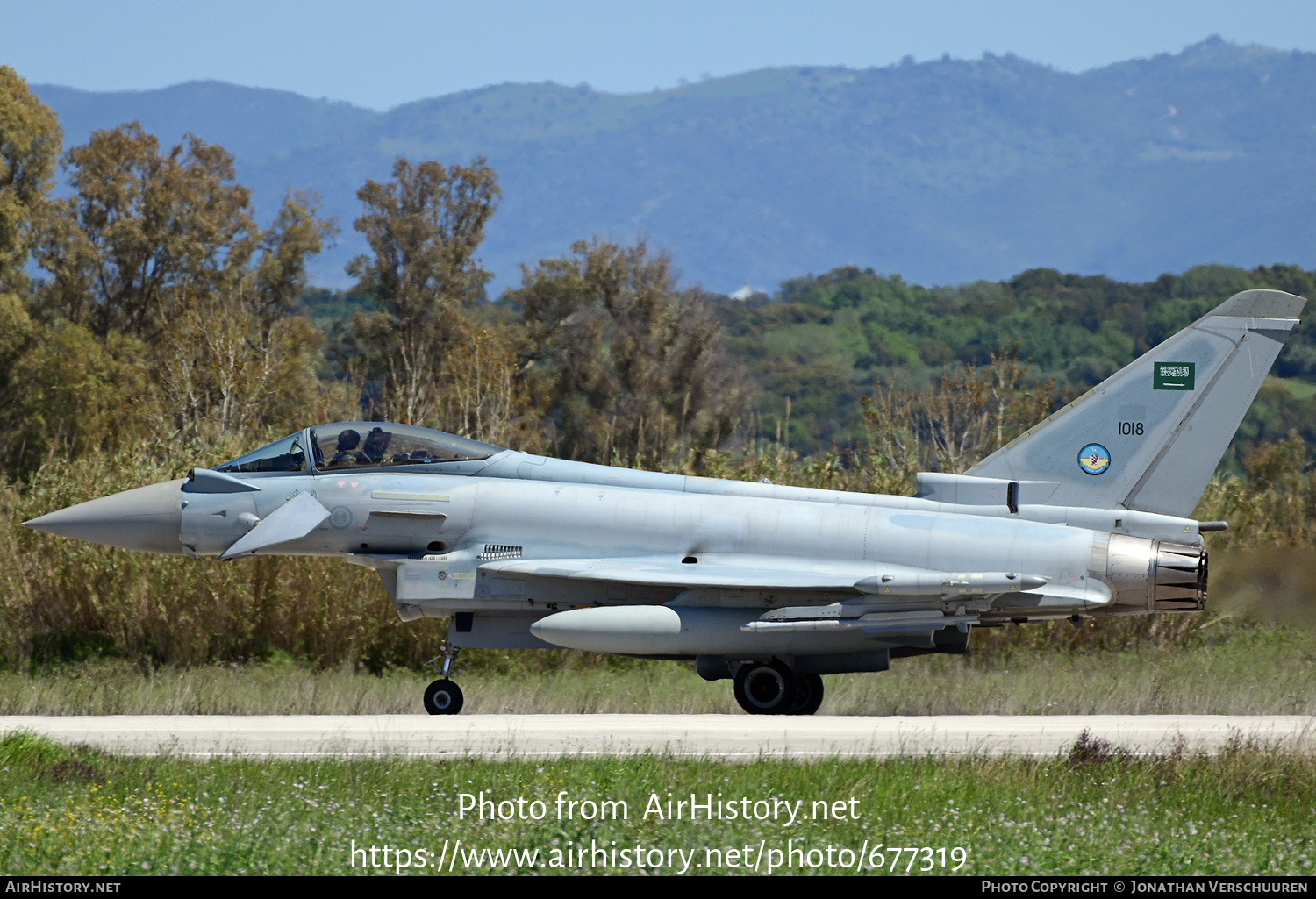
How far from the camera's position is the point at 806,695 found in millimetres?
13133

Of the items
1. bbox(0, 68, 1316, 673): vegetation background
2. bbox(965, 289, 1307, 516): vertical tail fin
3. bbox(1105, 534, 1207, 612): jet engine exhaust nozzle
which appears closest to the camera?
bbox(1105, 534, 1207, 612): jet engine exhaust nozzle

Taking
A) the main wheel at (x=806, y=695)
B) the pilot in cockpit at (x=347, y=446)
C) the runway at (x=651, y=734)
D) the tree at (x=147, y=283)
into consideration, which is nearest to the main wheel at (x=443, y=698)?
the runway at (x=651, y=734)

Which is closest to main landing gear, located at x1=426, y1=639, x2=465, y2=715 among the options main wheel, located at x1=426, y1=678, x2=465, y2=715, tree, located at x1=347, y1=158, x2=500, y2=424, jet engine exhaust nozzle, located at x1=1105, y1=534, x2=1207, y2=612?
main wheel, located at x1=426, y1=678, x2=465, y2=715

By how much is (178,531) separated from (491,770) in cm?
535

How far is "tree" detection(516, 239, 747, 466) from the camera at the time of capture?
4569cm

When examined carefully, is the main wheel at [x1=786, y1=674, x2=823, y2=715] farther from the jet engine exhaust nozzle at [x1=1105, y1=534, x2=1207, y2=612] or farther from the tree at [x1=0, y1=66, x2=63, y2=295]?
the tree at [x1=0, y1=66, x2=63, y2=295]

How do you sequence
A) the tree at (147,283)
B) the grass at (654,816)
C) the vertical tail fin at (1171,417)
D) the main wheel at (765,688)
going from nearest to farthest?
the grass at (654,816)
the vertical tail fin at (1171,417)
the main wheel at (765,688)
the tree at (147,283)

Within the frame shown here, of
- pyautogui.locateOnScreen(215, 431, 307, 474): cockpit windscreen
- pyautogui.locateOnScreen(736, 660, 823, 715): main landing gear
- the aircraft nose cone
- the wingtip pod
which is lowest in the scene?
pyautogui.locateOnScreen(736, 660, 823, 715): main landing gear

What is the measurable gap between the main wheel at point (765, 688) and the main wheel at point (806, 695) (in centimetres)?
7

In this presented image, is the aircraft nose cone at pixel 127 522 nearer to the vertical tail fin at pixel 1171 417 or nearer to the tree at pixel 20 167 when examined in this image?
the vertical tail fin at pixel 1171 417

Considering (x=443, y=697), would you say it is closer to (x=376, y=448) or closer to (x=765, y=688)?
(x=376, y=448)

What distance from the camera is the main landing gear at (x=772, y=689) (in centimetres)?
1294

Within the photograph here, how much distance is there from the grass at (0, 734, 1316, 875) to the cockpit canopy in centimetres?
392
